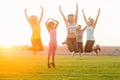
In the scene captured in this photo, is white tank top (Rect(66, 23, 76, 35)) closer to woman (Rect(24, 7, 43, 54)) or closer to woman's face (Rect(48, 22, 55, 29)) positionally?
woman (Rect(24, 7, 43, 54))

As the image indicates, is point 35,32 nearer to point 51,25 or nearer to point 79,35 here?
point 51,25

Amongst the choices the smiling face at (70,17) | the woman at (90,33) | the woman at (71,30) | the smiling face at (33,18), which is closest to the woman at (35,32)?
the smiling face at (33,18)

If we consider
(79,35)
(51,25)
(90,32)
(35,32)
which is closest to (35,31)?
(35,32)

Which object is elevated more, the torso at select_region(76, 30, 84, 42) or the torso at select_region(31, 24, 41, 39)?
the torso at select_region(31, 24, 41, 39)

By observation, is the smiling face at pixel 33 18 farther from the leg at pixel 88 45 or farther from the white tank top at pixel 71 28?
the leg at pixel 88 45

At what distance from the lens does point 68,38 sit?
81.8 feet

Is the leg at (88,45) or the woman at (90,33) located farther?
the leg at (88,45)

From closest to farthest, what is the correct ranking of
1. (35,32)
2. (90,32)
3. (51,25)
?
(51,25)
(35,32)
(90,32)

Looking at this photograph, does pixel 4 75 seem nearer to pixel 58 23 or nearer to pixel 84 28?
pixel 58 23

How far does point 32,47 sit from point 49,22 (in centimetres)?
211

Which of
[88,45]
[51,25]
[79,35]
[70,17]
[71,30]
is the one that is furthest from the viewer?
[79,35]

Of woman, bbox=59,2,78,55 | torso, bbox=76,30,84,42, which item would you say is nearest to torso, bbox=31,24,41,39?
woman, bbox=59,2,78,55

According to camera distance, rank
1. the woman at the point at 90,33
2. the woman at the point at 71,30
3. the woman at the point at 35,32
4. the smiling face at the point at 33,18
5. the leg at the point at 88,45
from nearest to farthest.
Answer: the smiling face at the point at 33,18, the woman at the point at 35,32, the woman at the point at 71,30, the woman at the point at 90,33, the leg at the point at 88,45

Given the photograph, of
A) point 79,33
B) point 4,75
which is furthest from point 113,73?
point 79,33
